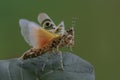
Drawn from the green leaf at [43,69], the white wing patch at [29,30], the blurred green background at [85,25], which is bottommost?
the green leaf at [43,69]

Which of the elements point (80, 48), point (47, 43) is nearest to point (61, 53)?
point (47, 43)

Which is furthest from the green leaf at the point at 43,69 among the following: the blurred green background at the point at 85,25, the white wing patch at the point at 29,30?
the blurred green background at the point at 85,25

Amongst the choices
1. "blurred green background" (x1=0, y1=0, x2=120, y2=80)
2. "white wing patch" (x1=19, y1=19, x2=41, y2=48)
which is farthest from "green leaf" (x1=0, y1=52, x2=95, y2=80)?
"blurred green background" (x1=0, y1=0, x2=120, y2=80)

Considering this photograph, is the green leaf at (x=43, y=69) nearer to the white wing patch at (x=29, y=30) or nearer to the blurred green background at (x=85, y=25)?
the white wing patch at (x=29, y=30)

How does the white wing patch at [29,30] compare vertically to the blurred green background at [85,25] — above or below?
below

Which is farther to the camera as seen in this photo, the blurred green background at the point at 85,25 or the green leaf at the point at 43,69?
the blurred green background at the point at 85,25

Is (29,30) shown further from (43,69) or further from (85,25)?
(85,25)

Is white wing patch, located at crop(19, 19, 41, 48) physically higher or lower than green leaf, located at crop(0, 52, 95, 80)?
higher

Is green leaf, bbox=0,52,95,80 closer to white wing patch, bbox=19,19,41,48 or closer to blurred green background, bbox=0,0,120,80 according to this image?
white wing patch, bbox=19,19,41,48

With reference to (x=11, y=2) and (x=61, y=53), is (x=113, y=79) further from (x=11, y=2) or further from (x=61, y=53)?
(x=61, y=53)
